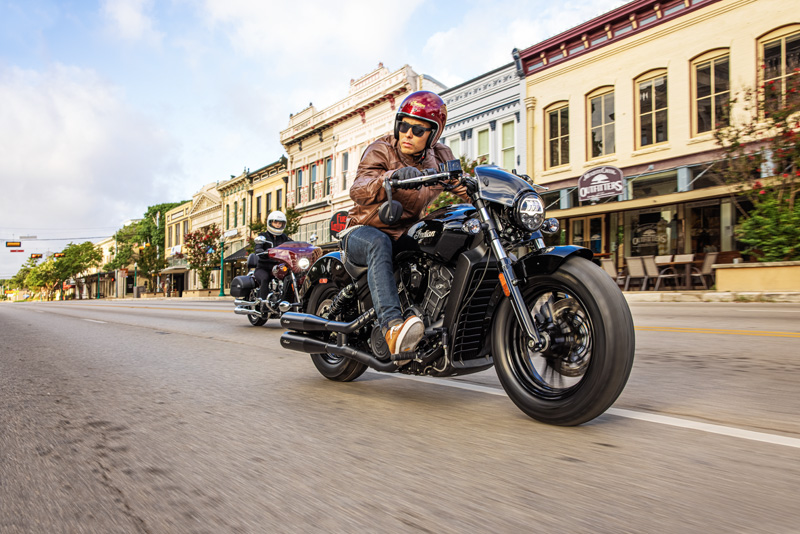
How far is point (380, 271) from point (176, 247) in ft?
207

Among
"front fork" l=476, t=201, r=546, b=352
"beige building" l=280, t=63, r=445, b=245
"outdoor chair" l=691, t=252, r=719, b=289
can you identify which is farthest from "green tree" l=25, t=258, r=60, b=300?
"front fork" l=476, t=201, r=546, b=352

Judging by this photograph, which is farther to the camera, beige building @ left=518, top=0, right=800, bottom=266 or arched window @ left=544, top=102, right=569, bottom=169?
arched window @ left=544, top=102, right=569, bottom=169

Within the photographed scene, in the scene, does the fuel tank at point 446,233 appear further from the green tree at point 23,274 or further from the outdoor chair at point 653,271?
the green tree at point 23,274

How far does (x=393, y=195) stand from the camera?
11.2 feet

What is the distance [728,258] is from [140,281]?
76.1m

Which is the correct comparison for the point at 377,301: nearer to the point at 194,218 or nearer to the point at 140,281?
the point at 194,218

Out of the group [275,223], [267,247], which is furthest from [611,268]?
[267,247]

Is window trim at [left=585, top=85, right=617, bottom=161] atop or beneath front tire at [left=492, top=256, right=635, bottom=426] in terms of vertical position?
atop

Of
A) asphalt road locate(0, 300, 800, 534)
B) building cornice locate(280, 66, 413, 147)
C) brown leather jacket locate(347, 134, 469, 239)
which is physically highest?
building cornice locate(280, 66, 413, 147)

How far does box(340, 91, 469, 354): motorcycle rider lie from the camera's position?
322 centimetres

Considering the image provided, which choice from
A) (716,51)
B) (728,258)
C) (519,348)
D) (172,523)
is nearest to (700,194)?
(728,258)

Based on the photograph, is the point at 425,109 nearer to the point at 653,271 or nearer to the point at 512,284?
the point at 512,284

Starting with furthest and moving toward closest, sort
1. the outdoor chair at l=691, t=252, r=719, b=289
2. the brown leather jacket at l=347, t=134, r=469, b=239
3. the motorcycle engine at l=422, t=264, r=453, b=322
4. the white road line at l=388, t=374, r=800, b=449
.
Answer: the outdoor chair at l=691, t=252, r=719, b=289, the brown leather jacket at l=347, t=134, r=469, b=239, the motorcycle engine at l=422, t=264, r=453, b=322, the white road line at l=388, t=374, r=800, b=449

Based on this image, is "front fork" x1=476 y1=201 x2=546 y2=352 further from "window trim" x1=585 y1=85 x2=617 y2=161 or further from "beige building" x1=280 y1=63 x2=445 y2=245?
"beige building" x1=280 y1=63 x2=445 y2=245
